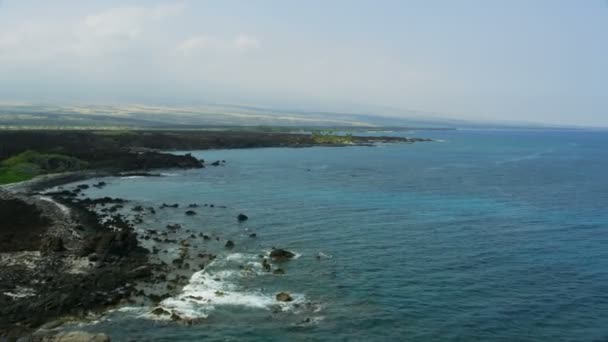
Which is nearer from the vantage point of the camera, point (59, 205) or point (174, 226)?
point (174, 226)

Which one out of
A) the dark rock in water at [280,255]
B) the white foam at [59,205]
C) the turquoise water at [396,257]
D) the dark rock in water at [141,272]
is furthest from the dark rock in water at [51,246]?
the dark rock in water at [280,255]

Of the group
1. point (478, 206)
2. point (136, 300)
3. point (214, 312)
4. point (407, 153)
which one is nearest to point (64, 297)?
point (136, 300)

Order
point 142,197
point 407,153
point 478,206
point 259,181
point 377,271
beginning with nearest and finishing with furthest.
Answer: point 377,271
point 478,206
point 142,197
point 259,181
point 407,153

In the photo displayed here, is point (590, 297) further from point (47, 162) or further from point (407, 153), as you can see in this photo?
point (407, 153)

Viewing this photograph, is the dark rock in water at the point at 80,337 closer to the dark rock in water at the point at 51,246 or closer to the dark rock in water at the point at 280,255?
the dark rock in water at the point at 51,246

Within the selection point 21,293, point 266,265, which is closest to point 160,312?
point 21,293

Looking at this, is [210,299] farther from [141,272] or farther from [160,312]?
[141,272]

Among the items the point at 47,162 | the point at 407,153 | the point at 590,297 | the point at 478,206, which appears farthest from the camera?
the point at 407,153

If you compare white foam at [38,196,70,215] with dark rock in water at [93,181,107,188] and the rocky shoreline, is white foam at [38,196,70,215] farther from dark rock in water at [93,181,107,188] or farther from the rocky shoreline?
dark rock in water at [93,181,107,188]
